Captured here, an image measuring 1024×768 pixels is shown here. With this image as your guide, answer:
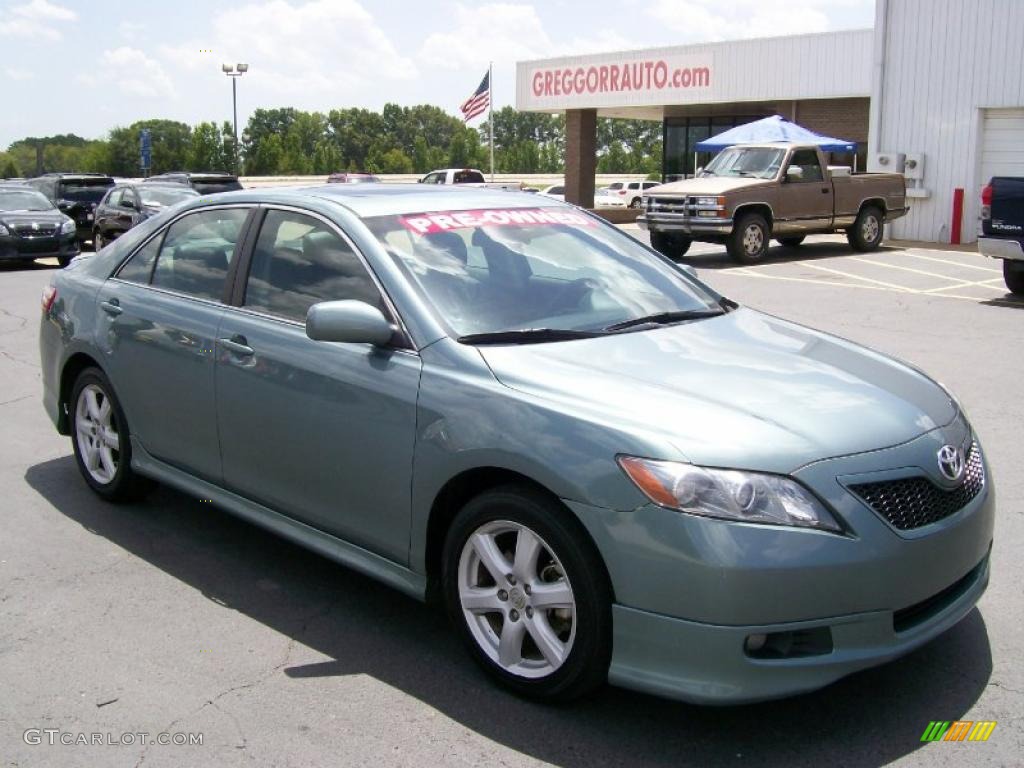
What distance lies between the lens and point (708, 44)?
31531 millimetres

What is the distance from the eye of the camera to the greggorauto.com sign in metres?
32.2

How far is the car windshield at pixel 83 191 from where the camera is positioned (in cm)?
2611

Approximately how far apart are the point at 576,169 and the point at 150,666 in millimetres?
33450

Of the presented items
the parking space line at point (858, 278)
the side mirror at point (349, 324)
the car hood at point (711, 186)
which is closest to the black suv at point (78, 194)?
the car hood at point (711, 186)

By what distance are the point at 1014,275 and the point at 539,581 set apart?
473 inches

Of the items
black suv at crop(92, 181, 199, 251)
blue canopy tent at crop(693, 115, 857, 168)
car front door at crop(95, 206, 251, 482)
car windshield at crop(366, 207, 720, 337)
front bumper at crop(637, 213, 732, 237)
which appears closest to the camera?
car windshield at crop(366, 207, 720, 337)

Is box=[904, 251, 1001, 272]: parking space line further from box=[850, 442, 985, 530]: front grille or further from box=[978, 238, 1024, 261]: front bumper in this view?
box=[850, 442, 985, 530]: front grille

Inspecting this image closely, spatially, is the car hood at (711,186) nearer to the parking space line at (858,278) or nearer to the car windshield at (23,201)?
the parking space line at (858,278)

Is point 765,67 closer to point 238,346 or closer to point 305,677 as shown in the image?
point 238,346

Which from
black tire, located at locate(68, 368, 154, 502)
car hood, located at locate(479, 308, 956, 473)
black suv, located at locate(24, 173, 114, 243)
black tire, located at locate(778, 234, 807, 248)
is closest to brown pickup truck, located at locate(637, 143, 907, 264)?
black tire, located at locate(778, 234, 807, 248)

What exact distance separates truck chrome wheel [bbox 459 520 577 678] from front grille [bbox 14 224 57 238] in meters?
18.8

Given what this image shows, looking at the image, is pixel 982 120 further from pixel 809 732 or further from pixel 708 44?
pixel 809 732

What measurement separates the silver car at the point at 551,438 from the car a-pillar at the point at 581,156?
31.5 m

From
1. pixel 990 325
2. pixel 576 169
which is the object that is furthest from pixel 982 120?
pixel 576 169
